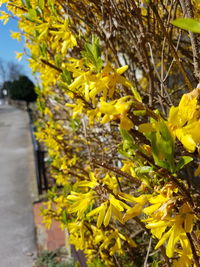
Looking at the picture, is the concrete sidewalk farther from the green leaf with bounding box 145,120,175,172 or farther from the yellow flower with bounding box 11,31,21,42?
the green leaf with bounding box 145,120,175,172

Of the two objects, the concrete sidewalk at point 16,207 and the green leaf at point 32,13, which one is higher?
the green leaf at point 32,13

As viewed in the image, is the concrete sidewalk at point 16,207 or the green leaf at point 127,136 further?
the concrete sidewalk at point 16,207

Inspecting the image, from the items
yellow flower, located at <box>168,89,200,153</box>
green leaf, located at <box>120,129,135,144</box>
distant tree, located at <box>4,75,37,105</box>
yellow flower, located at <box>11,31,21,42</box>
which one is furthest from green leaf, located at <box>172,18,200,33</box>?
distant tree, located at <box>4,75,37,105</box>

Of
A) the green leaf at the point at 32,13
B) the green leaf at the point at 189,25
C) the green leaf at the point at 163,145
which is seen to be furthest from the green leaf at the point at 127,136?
the green leaf at the point at 32,13

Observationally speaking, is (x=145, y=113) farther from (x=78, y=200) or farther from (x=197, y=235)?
(x=197, y=235)

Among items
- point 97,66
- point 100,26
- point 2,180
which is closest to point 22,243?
point 2,180

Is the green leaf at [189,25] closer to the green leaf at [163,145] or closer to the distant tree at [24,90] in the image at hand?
the green leaf at [163,145]

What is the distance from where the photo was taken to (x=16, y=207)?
19.9 feet

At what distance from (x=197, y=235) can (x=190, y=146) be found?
22.8 inches

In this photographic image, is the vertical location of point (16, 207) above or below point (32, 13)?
below

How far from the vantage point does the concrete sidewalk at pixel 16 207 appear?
4.53m

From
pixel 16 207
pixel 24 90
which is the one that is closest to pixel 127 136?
pixel 16 207

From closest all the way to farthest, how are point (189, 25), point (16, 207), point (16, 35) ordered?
point (189, 25), point (16, 35), point (16, 207)

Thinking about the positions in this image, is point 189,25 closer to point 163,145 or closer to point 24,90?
point 163,145
